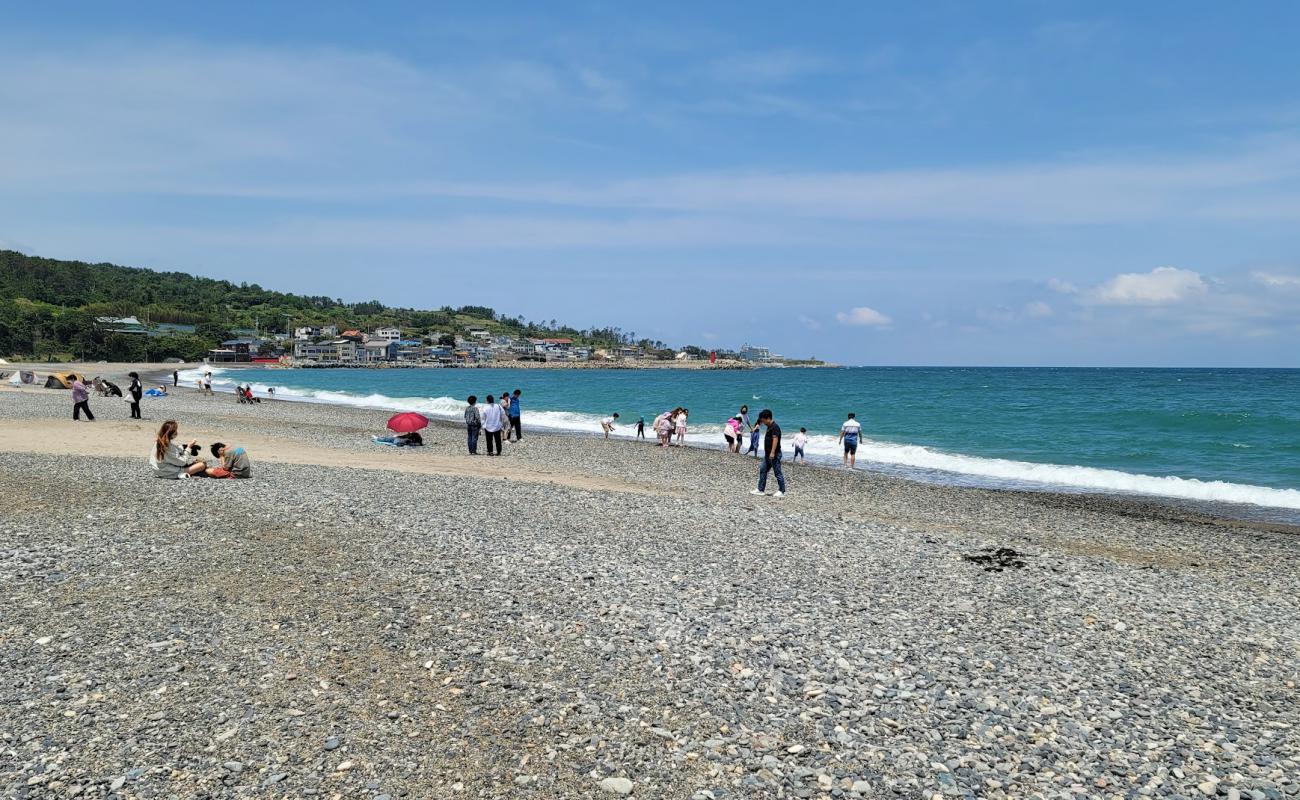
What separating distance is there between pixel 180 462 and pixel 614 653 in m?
13.0

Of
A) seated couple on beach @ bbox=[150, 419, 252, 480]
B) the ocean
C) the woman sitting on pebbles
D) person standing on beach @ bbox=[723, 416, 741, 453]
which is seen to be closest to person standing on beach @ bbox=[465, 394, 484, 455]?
seated couple on beach @ bbox=[150, 419, 252, 480]

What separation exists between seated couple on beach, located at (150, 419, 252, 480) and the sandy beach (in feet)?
4.37

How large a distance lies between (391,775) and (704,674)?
9.77 feet

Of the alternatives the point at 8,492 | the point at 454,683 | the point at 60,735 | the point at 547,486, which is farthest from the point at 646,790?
the point at 8,492

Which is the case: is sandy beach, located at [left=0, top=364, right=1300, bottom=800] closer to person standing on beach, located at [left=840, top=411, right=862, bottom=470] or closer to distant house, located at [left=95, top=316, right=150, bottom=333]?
person standing on beach, located at [left=840, top=411, right=862, bottom=470]

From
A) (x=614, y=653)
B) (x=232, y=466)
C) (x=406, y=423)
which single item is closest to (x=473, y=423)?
(x=406, y=423)

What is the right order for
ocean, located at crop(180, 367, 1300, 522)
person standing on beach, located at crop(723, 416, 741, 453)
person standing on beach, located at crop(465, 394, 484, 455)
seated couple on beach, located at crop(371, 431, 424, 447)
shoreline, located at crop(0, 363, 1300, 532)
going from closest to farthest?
shoreline, located at crop(0, 363, 1300, 532) < ocean, located at crop(180, 367, 1300, 522) < person standing on beach, located at crop(465, 394, 484, 455) < seated couple on beach, located at crop(371, 431, 424, 447) < person standing on beach, located at crop(723, 416, 741, 453)

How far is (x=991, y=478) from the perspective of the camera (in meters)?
26.3

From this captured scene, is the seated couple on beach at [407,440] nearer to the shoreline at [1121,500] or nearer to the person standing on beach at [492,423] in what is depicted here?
the person standing on beach at [492,423]

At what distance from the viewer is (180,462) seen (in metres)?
16.8

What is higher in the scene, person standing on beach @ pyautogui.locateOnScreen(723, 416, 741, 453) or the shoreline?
person standing on beach @ pyautogui.locateOnScreen(723, 416, 741, 453)

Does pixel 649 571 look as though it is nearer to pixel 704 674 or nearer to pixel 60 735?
pixel 704 674

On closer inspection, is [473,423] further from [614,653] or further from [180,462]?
[614,653]

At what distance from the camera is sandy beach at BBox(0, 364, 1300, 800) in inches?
233
